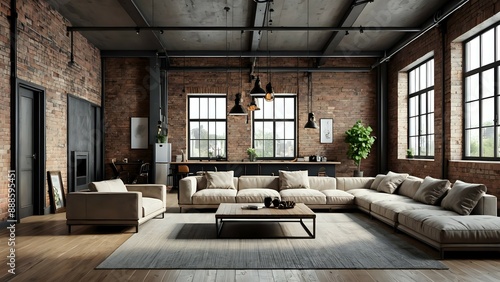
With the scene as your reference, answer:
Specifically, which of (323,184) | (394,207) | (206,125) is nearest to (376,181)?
(323,184)

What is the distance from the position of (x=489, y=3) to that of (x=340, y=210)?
15.1 ft

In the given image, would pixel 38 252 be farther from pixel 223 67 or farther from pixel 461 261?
pixel 223 67

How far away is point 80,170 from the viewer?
9484mm

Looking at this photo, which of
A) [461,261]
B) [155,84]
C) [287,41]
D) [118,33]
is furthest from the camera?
[155,84]

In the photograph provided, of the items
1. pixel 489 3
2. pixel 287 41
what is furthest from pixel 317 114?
pixel 489 3

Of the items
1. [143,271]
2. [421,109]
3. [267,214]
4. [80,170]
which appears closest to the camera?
[143,271]

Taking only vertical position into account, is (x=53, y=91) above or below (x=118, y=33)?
below

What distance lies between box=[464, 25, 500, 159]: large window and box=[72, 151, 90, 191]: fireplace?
8744 millimetres

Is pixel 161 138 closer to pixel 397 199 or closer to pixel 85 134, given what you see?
pixel 85 134

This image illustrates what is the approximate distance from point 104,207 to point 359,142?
7527 mm

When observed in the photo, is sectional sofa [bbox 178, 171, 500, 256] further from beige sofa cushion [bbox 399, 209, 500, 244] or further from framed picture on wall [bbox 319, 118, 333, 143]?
framed picture on wall [bbox 319, 118, 333, 143]

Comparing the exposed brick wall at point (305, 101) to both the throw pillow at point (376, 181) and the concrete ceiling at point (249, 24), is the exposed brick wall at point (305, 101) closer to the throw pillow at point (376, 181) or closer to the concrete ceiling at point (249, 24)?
the concrete ceiling at point (249, 24)

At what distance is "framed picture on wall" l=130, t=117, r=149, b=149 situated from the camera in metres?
11.5

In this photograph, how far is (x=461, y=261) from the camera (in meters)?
4.11
